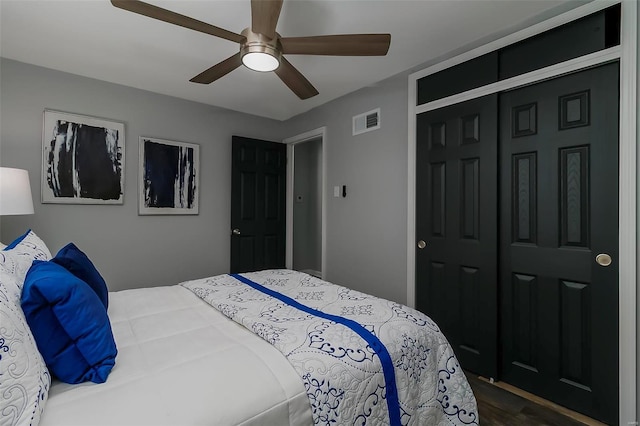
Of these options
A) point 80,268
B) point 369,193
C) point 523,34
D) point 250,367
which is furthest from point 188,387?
point 523,34

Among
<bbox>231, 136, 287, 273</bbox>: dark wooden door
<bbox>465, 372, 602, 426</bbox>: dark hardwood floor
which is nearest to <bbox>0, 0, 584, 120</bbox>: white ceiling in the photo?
<bbox>231, 136, 287, 273</bbox>: dark wooden door

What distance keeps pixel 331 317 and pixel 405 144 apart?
6.16 feet

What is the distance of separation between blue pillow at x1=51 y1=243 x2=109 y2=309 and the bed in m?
0.12

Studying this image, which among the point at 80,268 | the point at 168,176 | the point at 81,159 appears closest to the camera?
the point at 80,268

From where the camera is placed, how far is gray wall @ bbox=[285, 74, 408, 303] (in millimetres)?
2797

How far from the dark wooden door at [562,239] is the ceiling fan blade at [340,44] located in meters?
1.06

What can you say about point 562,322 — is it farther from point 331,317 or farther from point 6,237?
point 6,237

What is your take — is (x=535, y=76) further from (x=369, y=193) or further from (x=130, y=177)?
(x=130, y=177)

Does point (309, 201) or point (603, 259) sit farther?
point (309, 201)

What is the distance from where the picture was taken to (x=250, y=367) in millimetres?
1049

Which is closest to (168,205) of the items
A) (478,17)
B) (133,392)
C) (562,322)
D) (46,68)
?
(46,68)

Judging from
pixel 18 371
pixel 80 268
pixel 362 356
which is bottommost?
pixel 362 356

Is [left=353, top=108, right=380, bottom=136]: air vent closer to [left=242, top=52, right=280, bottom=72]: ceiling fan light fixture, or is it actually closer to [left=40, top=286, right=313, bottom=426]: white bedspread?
[left=242, top=52, right=280, bottom=72]: ceiling fan light fixture

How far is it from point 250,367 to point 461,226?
6.28 feet
